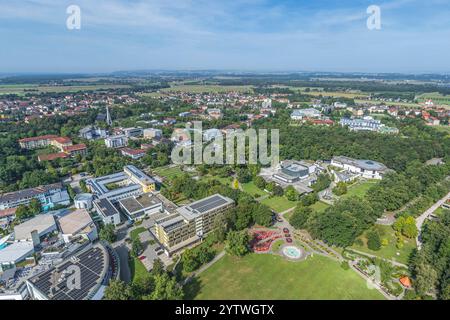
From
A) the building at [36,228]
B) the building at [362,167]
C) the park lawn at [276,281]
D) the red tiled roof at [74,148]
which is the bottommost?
the park lawn at [276,281]

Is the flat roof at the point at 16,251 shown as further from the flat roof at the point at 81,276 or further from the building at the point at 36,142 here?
the building at the point at 36,142

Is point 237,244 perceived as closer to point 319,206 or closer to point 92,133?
point 319,206

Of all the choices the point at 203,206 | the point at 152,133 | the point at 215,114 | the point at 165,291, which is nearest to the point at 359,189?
the point at 203,206

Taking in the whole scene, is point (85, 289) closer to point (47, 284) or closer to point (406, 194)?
point (47, 284)

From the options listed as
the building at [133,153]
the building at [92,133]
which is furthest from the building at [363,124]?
the building at [92,133]

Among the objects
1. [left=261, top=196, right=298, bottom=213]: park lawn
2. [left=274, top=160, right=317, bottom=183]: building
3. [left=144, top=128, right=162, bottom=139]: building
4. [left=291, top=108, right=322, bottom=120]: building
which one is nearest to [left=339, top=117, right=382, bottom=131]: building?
[left=291, top=108, right=322, bottom=120]: building
